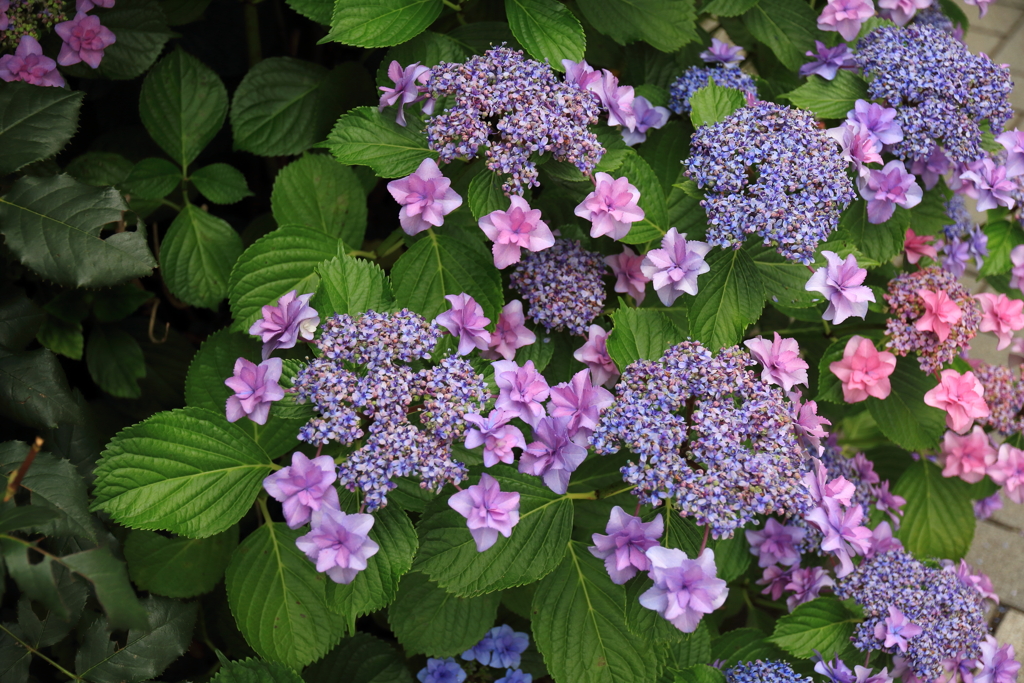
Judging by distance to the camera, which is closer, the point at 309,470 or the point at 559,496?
the point at 309,470

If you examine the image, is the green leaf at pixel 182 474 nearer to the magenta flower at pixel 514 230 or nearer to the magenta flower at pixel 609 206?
the magenta flower at pixel 514 230

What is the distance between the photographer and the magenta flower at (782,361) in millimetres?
1233

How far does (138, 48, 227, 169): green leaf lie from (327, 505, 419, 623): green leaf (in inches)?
37.0

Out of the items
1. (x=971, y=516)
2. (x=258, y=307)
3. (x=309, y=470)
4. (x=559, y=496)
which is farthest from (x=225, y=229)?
(x=971, y=516)

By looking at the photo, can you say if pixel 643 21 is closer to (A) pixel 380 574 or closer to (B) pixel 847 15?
(B) pixel 847 15

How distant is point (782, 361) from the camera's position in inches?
48.9

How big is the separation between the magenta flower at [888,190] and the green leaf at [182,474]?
112cm

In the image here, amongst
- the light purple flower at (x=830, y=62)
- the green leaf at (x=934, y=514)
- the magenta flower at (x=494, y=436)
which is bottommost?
the green leaf at (x=934, y=514)

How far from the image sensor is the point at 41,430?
4.51 ft

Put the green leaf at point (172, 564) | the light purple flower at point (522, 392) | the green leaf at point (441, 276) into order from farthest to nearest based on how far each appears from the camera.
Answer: the green leaf at point (172, 564) < the green leaf at point (441, 276) < the light purple flower at point (522, 392)

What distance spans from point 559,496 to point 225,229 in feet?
2.88

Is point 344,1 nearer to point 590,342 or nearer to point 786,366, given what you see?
point 590,342

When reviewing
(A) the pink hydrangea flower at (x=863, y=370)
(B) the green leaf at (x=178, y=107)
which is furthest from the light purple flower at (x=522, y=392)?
(B) the green leaf at (x=178, y=107)

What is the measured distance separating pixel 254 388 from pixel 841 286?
92 centimetres
